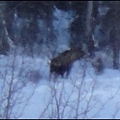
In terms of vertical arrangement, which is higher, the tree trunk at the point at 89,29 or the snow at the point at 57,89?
the tree trunk at the point at 89,29

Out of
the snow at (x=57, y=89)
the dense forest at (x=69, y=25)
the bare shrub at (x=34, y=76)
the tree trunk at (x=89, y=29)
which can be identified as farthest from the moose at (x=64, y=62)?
the tree trunk at (x=89, y=29)

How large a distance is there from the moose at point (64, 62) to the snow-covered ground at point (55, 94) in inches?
6.5

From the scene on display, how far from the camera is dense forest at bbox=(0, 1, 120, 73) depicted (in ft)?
55.5

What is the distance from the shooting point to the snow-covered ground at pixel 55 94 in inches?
280

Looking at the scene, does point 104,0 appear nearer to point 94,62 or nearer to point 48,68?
point 94,62

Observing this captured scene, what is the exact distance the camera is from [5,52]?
51.4 ft

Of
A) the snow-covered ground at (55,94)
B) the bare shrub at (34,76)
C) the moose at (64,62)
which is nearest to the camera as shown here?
the snow-covered ground at (55,94)

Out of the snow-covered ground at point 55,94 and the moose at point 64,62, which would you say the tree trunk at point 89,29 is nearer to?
the snow-covered ground at point 55,94

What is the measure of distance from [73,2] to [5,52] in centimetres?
274

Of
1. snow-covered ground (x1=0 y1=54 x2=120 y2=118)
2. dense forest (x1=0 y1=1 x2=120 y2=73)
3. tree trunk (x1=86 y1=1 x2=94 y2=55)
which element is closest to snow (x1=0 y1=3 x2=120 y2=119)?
snow-covered ground (x1=0 y1=54 x2=120 y2=118)

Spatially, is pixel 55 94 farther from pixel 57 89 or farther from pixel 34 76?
pixel 34 76

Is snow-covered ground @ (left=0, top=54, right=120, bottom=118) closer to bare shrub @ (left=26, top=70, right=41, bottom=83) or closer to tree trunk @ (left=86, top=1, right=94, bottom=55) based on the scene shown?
bare shrub @ (left=26, top=70, right=41, bottom=83)

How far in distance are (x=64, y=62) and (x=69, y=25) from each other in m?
4.75

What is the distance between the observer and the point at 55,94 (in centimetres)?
695
